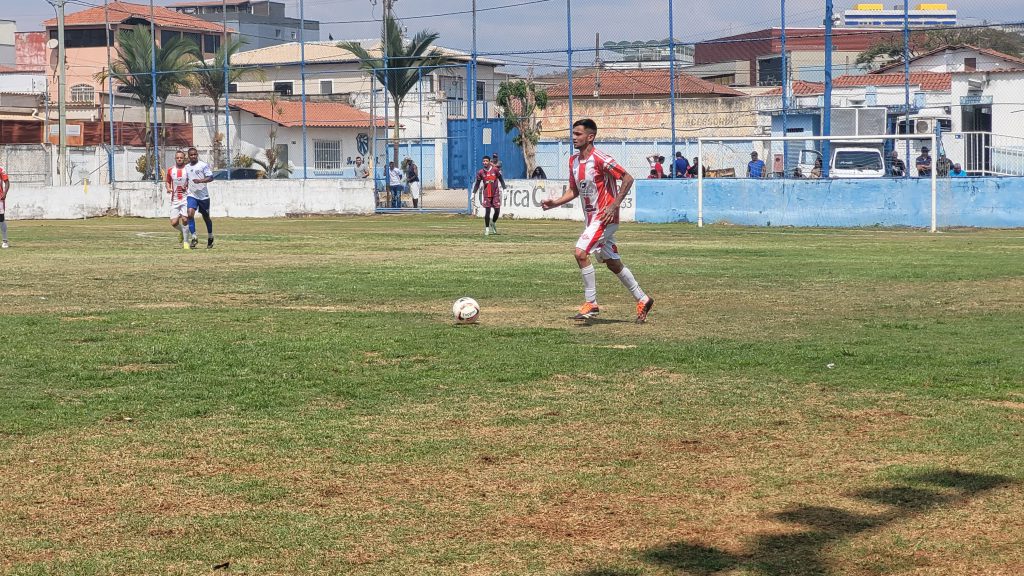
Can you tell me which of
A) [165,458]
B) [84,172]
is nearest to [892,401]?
[165,458]

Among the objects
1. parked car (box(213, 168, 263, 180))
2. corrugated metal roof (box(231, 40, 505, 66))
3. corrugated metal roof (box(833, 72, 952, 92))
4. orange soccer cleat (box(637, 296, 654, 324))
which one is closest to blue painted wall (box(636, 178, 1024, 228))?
corrugated metal roof (box(833, 72, 952, 92))

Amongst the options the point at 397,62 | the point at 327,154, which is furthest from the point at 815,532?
the point at 327,154

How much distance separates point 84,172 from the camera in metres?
53.9

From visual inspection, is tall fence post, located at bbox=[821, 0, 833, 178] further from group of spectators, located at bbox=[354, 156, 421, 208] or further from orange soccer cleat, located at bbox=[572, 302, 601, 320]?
orange soccer cleat, located at bbox=[572, 302, 601, 320]

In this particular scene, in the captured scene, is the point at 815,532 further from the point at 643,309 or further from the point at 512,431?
the point at 643,309

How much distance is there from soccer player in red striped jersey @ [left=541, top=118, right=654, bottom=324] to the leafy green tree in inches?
1293

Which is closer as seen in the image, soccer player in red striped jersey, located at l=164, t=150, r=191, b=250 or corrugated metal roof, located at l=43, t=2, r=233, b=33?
soccer player in red striped jersey, located at l=164, t=150, r=191, b=250

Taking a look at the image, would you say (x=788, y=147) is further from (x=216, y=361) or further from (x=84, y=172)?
(x=84, y=172)

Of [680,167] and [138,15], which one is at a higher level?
[138,15]

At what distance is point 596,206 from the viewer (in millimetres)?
13031

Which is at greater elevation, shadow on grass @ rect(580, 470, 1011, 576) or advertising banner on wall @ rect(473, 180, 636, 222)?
advertising banner on wall @ rect(473, 180, 636, 222)

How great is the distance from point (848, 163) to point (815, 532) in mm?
29258

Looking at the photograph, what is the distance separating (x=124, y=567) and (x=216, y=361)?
509 centimetres

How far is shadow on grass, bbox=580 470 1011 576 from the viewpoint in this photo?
4.85 m
